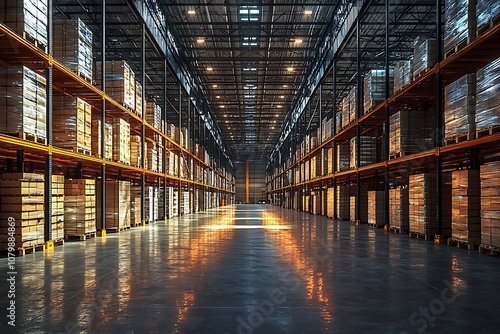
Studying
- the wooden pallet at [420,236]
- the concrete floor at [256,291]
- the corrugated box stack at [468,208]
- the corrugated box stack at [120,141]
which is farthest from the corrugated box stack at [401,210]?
the corrugated box stack at [120,141]

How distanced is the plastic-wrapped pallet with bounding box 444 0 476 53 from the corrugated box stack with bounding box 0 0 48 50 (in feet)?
27.0

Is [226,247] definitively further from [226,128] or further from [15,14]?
[226,128]

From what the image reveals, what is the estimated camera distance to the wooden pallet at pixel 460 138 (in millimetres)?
8453

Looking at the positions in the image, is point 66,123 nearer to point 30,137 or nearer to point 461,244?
point 30,137

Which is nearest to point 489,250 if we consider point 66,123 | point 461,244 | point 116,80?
point 461,244

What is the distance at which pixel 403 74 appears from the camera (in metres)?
12.4

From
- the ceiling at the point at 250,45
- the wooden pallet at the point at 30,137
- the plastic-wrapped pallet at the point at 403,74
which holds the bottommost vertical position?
the wooden pallet at the point at 30,137

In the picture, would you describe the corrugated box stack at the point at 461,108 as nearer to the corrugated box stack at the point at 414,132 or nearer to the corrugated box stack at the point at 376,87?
the corrugated box stack at the point at 414,132

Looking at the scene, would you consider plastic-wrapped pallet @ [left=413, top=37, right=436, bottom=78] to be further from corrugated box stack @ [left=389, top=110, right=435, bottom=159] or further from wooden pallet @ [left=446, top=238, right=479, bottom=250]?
wooden pallet @ [left=446, top=238, right=479, bottom=250]

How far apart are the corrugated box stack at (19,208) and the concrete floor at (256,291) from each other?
421 mm

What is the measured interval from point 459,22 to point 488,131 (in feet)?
8.24

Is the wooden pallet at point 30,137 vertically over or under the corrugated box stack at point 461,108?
under

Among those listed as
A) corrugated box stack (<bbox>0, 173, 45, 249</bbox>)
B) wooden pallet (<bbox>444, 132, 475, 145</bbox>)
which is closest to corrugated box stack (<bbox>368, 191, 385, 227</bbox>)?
wooden pallet (<bbox>444, 132, 475, 145</bbox>)

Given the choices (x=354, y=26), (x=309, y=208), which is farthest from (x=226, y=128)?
(x=354, y=26)
